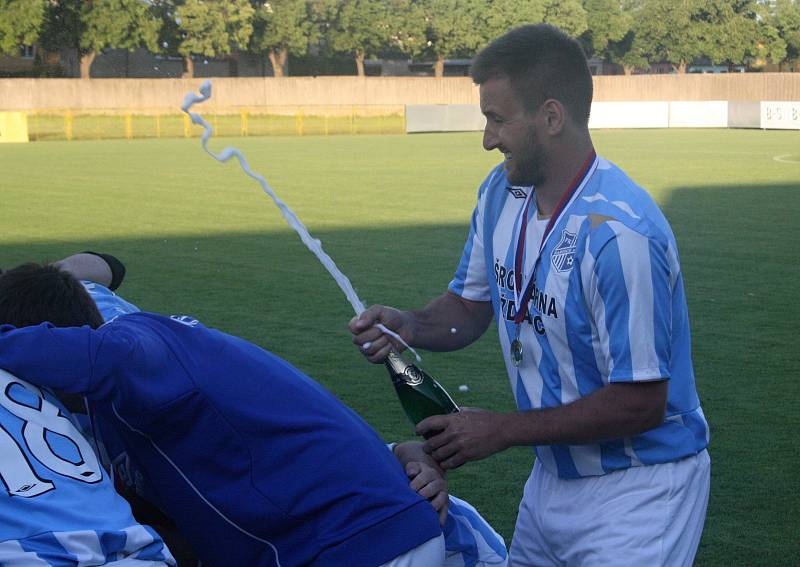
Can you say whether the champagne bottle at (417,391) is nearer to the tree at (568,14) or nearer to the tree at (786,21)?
the tree at (568,14)

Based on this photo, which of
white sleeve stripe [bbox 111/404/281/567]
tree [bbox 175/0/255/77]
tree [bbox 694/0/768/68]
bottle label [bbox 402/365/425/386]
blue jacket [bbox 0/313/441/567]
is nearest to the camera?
blue jacket [bbox 0/313/441/567]

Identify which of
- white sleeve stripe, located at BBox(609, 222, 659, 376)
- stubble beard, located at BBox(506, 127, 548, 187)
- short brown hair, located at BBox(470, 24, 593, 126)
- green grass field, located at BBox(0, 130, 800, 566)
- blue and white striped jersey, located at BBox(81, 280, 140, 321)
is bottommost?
green grass field, located at BBox(0, 130, 800, 566)

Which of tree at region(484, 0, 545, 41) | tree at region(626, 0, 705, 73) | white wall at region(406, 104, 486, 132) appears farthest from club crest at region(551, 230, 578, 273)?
tree at region(626, 0, 705, 73)

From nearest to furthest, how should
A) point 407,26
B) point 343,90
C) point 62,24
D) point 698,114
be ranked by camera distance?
point 698,114
point 343,90
point 62,24
point 407,26

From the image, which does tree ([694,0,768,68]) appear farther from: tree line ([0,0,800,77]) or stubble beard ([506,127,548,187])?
stubble beard ([506,127,548,187])

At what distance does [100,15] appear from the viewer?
61.8 meters

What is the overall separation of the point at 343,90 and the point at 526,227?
5869cm

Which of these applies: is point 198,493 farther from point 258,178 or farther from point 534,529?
point 534,529

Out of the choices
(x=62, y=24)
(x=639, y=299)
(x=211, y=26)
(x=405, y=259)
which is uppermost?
(x=62, y=24)

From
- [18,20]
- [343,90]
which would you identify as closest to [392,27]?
[343,90]

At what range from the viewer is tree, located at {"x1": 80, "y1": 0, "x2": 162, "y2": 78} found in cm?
6184

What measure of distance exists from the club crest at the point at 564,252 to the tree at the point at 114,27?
62.7 metres

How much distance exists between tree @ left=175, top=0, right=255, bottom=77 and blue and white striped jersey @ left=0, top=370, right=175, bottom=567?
65.7 meters

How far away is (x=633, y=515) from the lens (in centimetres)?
280
